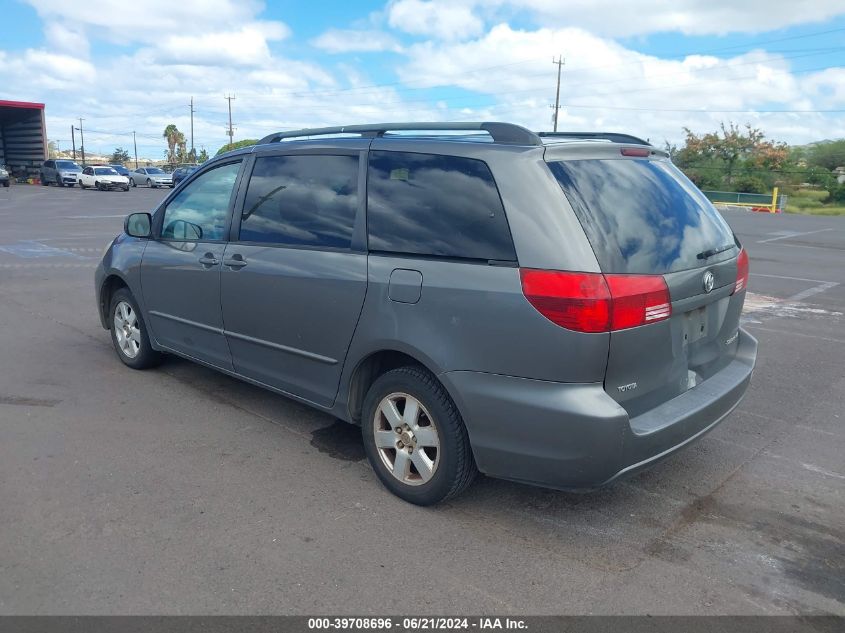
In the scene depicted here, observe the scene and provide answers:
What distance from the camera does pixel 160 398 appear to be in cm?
529

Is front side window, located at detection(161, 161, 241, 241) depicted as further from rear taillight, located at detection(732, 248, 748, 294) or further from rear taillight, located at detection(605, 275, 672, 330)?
rear taillight, located at detection(732, 248, 748, 294)

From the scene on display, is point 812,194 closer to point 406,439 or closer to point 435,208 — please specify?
point 435,208

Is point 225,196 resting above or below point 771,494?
above

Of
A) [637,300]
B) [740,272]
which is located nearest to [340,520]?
[637,300]

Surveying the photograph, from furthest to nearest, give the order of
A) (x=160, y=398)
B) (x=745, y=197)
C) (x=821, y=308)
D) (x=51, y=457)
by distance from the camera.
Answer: (x=745, y=197)
(x=821, y=308)
(x=160, y=398)
(x=51, y=457)

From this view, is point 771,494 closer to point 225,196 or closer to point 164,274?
point 225,196

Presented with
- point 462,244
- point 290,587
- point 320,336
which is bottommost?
point 290,587

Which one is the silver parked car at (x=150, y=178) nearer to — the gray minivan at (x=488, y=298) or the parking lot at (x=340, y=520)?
the parking lot at (x=340, y=520)

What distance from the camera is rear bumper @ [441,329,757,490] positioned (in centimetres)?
310

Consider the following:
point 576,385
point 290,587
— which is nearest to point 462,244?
point 576,385

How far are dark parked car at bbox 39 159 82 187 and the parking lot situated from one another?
43.0 metres

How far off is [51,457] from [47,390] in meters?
1.38

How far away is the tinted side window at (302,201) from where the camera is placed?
401cm

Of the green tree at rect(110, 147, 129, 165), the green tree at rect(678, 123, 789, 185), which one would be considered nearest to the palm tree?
the green tree at rect(110, 147, 129, 165)
